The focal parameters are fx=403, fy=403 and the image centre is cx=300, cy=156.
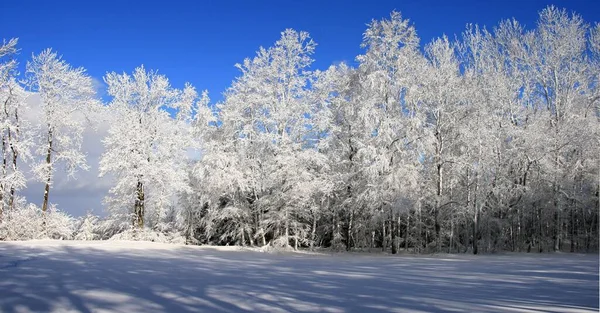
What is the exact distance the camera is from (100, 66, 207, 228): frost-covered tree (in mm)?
23484

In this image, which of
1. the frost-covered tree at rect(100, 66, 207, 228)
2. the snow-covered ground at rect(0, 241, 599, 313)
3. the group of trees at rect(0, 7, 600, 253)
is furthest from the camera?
the frost-covered tree at rect(100, 66, 207, 228)

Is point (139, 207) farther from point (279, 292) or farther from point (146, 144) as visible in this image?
point (279, 292)

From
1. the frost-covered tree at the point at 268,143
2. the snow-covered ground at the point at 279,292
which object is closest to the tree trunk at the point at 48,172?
the frost-covered tree at the point at 268,143

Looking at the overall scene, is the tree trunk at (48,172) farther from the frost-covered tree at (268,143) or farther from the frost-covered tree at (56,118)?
the frost-covered tree at (268,143)

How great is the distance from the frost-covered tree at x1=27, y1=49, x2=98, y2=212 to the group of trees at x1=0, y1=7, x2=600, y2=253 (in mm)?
81

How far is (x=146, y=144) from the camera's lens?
24188mm

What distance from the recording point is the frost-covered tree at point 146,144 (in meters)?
23.5

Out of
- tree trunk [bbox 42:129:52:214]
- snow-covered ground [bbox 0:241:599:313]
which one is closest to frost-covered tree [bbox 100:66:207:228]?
tree trunk [bbox 42:129:52:214]

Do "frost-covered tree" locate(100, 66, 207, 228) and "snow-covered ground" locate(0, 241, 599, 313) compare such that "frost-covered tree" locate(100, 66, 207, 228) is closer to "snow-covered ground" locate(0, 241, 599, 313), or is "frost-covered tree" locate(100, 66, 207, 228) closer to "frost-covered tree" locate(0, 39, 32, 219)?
"frost-covered tree" locate(0, 39, 32, 219)

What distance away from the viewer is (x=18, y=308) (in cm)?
546

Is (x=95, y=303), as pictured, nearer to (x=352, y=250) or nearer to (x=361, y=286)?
(x=361, y=286)

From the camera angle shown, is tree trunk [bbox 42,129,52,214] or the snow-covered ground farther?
tree trunk [bbox 42,129,52,214]

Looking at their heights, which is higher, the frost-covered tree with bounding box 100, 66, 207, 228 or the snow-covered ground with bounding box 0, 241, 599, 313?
the frost-covered tree with bounding box 100, 66, 207, 228

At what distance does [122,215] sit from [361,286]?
2226 centimetres
